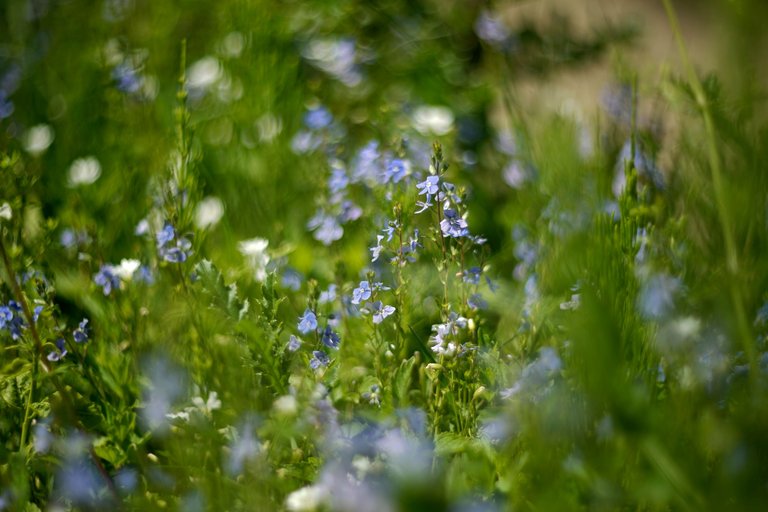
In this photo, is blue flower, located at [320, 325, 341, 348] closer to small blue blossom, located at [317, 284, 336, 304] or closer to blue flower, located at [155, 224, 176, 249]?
small blue blossom, located at [317, 284, 336, 304]

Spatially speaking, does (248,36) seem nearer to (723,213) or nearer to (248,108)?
(248,108)

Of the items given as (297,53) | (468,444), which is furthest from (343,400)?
(297,53)

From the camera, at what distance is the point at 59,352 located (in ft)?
4.43

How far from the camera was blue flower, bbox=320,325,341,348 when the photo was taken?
4.13ft

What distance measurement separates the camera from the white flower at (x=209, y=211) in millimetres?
1861

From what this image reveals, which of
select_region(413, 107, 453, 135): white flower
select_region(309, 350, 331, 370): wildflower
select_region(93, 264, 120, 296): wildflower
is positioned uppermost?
select_region(413, 107, 453, 135): white flower

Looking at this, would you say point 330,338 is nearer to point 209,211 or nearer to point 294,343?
point 294,343

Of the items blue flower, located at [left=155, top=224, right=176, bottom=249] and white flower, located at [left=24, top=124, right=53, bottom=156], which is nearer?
blue flower, located at [left=155, top=224, right=176, bottom=249]

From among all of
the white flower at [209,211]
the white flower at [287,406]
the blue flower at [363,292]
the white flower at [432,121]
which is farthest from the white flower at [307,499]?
the white flower at [432,121]

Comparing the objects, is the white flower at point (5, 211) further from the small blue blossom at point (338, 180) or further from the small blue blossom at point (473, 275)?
the small blue blossom at point (473, 275)

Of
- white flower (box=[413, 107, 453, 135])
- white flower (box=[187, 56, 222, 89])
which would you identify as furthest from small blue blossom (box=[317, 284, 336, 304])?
white flower (box=[187, 56, 222, 89])

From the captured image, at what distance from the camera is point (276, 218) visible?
1849mm

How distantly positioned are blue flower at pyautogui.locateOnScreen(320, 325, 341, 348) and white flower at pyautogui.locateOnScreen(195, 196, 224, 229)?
658 millimetres

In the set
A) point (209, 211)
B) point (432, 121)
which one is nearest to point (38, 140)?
point (209, 211)
